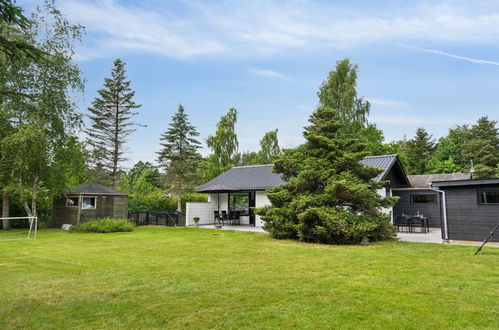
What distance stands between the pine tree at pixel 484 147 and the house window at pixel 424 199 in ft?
69.4

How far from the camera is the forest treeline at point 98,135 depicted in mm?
14766

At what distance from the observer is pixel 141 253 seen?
8.91 meters

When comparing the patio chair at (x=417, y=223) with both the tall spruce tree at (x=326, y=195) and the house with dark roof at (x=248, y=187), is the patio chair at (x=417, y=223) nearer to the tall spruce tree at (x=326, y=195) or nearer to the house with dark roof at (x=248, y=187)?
the house with dark roof at (x=248, y=187)

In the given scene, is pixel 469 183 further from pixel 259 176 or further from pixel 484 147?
pixel 484 147

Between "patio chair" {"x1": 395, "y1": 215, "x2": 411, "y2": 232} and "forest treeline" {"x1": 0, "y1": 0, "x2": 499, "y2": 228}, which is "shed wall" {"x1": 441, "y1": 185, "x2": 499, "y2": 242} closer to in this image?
"patio chair" {"x1": 395, "y1": 215, "x2": 411, "y2": 232}

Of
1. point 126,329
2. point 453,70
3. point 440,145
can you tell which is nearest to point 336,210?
point 126,329

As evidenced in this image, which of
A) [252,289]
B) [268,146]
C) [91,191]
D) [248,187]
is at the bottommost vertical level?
[252,289]

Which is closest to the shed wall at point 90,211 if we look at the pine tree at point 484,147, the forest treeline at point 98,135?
the forest treeline at point 98,135

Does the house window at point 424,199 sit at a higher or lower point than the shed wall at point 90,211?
higher

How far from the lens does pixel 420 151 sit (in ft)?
139

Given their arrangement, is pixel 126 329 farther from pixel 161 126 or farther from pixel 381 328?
pixel 161 126

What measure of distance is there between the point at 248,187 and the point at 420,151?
33783mm

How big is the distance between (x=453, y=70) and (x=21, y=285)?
21.4 meters

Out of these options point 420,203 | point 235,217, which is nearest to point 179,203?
point 235,217
